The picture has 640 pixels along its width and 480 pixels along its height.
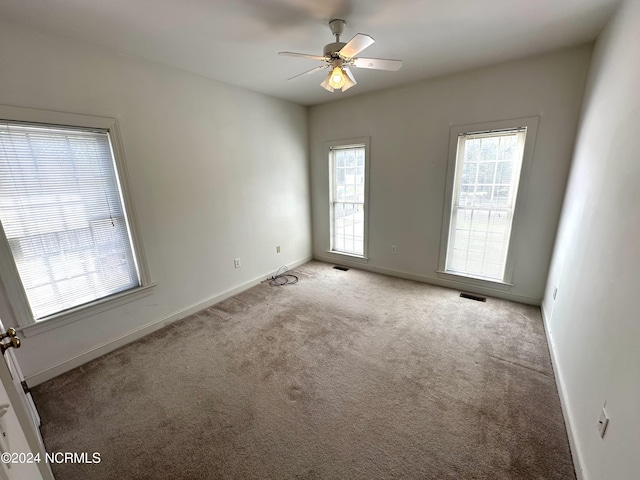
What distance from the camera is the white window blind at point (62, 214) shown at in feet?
6.10

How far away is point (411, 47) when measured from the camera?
2.33 m

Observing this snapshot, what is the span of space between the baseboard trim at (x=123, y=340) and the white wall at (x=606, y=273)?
3.28 meters

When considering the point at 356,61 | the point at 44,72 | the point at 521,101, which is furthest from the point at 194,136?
the point at 521,101

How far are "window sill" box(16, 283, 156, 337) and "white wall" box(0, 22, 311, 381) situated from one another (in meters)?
0.05

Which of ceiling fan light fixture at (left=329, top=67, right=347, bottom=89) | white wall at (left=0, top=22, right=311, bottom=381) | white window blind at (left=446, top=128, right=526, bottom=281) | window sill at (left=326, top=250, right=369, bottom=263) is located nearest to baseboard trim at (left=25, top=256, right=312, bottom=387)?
white wall at (left=0, top=22, right=311, bottom=381)

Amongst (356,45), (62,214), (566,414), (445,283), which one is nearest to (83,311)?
(62,214)

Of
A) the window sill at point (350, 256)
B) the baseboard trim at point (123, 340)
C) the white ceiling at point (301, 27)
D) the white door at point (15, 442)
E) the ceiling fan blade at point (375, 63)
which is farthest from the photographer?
the window sill at point (350, 256)

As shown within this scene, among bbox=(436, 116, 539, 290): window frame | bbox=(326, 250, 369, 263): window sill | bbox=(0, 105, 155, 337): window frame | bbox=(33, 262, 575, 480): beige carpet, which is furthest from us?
bbox=(326, 250, 369, 263): window sill

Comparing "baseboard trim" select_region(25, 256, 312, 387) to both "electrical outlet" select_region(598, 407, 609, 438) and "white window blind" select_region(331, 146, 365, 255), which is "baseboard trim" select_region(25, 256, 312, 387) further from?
"electrical outlet" select_region(598, 407, 609, 438)

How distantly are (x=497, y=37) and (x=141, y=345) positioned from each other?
418 centimetres

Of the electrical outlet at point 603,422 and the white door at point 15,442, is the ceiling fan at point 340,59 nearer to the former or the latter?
the white door at point 15,442

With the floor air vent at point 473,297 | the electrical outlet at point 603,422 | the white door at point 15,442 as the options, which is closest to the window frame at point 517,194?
the floor air vent at point 473,297

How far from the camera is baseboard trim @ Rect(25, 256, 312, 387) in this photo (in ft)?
6.80

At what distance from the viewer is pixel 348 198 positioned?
4.22 m
